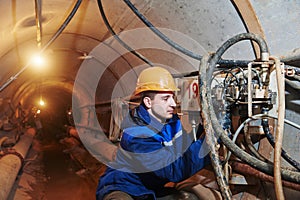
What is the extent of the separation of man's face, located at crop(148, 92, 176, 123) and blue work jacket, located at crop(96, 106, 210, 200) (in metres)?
0.05

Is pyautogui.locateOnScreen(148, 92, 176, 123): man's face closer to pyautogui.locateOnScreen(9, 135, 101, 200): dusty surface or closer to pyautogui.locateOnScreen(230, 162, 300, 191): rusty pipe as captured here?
pyautogui.locateOnScreen(230, 162, 300, 191): rusty pipe

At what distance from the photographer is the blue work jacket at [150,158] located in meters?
1.61

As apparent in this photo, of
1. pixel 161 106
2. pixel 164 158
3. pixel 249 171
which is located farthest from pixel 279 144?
pixel 161 106

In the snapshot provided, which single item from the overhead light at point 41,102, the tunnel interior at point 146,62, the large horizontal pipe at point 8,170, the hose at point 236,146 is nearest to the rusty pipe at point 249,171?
the tunnel interior at point 146,62

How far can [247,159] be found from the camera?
120 centimetres

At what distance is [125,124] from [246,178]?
845mm

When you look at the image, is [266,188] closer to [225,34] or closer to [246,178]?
[246,178]

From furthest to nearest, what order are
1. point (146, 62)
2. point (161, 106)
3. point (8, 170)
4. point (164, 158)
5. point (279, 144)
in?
point (8, 170)
point (146, 62)
point (161, 106)
point (164, 158)
point (279, 144)

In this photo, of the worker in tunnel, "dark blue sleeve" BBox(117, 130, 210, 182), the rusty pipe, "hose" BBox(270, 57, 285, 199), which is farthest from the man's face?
"hose" BBox(270, 57, 285, 199)

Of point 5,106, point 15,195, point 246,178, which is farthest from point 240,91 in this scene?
point 5,106

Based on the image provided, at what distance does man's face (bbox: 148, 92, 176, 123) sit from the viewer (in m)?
1.95

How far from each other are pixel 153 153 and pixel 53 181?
384 cm

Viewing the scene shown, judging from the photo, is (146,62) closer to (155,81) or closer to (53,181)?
(155,81)

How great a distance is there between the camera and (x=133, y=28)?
2.68 meters
